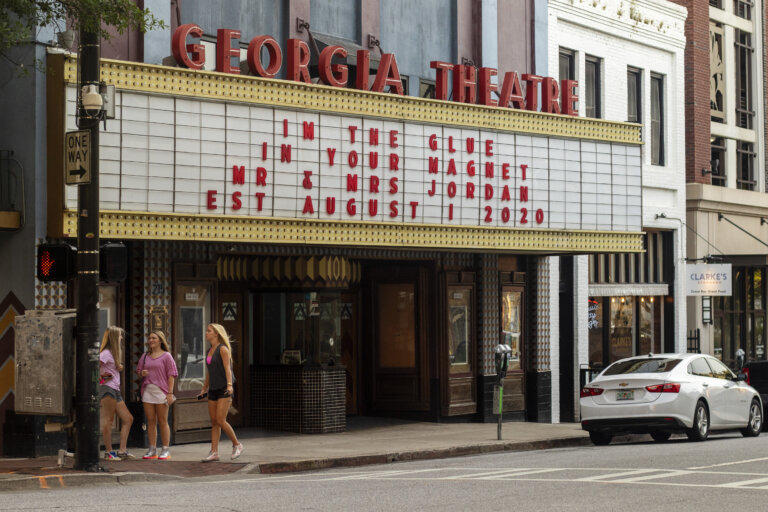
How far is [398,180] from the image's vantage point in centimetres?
2059

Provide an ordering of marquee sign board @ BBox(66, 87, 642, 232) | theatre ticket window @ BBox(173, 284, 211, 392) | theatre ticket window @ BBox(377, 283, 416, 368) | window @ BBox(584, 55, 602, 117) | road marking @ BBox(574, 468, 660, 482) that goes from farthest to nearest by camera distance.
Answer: window @ BBox(584, 55, 602, 117) < theatre ticket window @ BBox(377, 283, 416, 368) < theatre ticket window @ BBox(173, 284, 211, 392) < marquee sign board @ BBox(66, 87, 642, 232) < road marking @ BBox(574, 468, 660, 482)

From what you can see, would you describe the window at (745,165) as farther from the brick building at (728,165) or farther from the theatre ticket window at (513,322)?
the theatre ticket window at (513,322)

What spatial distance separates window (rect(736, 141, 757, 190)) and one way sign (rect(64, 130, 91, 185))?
23.4 metres

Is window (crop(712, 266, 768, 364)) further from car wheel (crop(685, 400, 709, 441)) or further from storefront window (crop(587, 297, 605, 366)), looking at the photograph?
car wheel (crop(685, 400, 709, 441))

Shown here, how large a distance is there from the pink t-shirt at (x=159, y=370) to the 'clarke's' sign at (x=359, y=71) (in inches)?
170

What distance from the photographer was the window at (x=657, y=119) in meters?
29.8

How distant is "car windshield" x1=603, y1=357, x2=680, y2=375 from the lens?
20.1 m

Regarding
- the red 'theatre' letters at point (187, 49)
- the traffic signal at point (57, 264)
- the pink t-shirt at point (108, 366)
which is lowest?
the pink t-shirt at point (108, 366)

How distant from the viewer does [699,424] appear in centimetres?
1970

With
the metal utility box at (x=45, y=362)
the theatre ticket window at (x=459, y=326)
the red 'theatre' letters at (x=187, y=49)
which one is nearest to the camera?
the metal utility box at (x=45, y=362)

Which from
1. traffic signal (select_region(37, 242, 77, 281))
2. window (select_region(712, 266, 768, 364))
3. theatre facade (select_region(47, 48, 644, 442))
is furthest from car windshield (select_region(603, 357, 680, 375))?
window (select_region(712, 266, 768, 364))

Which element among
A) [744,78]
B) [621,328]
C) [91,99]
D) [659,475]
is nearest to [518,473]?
[659,475]

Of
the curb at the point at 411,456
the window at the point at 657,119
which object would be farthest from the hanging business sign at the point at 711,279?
the curb at the point at 411,456

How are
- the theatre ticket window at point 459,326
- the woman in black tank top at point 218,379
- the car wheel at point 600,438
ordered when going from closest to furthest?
the woman in black tank top at point 218,379 < the car wheel at point 600,438 < the theatre ticket window at point 459,326
